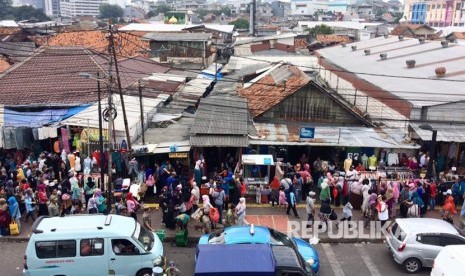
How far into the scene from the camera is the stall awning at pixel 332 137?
18969mm

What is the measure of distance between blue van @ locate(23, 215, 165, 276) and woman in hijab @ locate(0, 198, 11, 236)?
322 centimetres

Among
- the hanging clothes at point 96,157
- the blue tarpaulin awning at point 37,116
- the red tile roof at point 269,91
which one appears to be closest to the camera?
the hanging clothes at point 96,157

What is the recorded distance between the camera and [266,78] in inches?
1056

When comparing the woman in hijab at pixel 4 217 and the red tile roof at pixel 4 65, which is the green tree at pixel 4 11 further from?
the woman in hijab at pixel 4 217

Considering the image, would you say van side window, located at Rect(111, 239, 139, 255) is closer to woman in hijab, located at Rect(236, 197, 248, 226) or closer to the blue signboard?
woman in hijab, located at Rect(236, 197, 248, 226)

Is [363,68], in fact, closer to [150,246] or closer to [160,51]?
[160,51]

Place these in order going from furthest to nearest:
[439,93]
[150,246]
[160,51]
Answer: [160,51] → [439,93] → [150,246]

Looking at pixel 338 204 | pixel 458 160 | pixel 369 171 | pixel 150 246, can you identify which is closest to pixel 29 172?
pixel 150 246

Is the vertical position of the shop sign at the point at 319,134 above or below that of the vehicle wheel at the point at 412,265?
above

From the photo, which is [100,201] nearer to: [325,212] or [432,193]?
[325,212]

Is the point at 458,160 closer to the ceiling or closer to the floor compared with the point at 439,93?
closer to the floor

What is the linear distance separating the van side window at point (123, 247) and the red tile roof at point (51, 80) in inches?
474

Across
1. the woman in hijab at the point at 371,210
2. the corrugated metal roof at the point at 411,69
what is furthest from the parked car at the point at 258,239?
the corrugated metal roof at the point at 411,69

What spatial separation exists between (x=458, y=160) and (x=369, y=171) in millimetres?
4567
